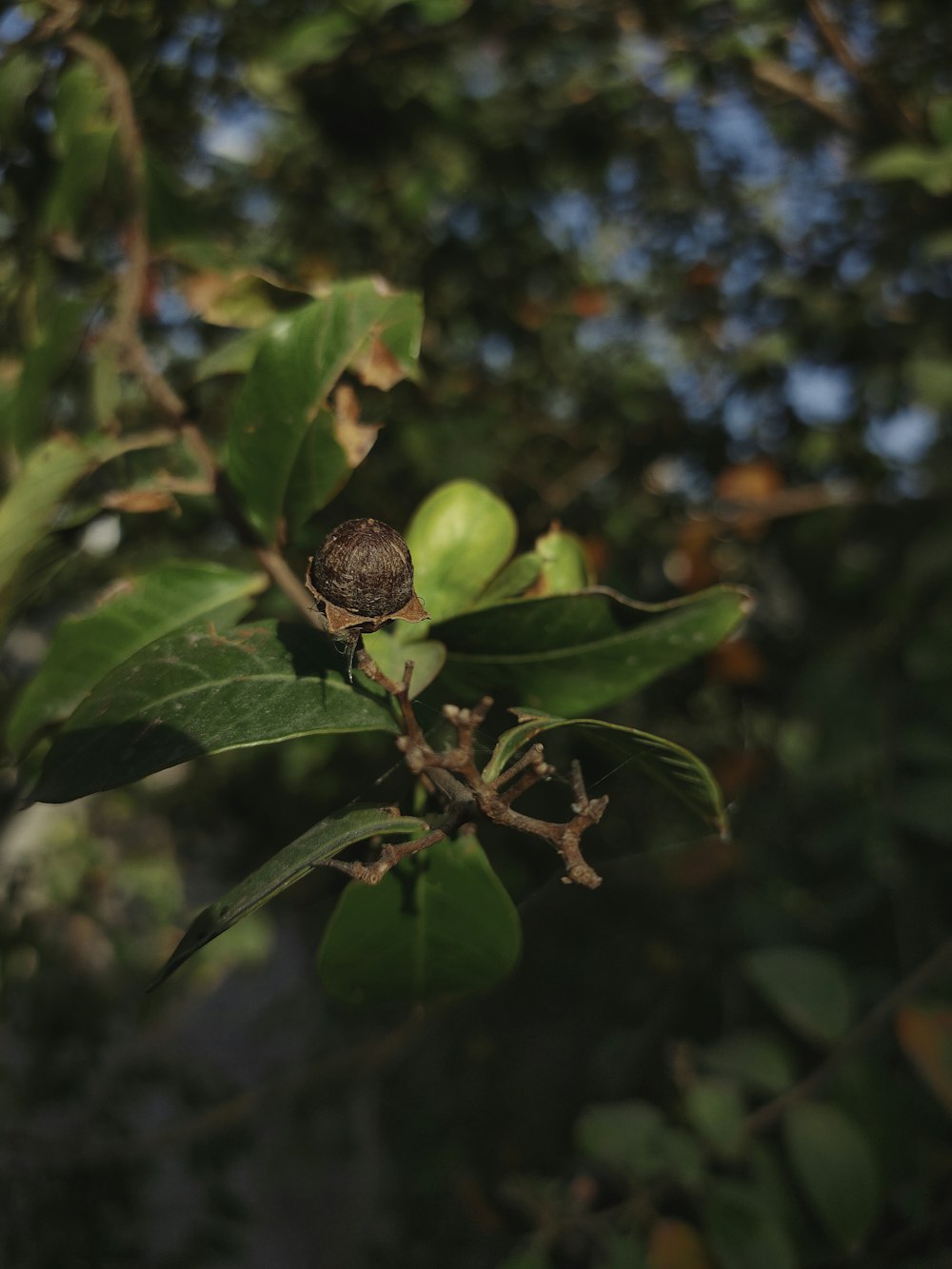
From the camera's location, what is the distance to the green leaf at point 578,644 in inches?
24.2

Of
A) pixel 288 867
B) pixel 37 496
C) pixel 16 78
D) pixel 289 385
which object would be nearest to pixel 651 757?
pixel 288 867

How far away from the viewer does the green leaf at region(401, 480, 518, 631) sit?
65cm

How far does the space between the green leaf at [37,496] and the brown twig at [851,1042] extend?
0.98 m

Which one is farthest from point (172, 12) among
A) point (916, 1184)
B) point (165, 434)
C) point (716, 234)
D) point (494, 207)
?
point (716, 234)

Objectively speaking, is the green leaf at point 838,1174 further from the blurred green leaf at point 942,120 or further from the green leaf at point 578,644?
the blurred green leaf at point 942,120

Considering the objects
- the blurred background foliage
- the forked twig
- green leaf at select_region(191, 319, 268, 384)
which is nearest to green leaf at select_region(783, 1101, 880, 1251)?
the blurred background foliage

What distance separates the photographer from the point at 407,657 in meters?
0.59

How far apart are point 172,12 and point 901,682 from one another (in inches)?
52.5

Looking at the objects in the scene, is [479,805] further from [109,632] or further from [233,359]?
[233,359]

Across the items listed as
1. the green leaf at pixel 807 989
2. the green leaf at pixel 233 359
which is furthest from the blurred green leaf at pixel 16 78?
the green leaf at pixel 807 989

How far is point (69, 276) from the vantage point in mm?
1142

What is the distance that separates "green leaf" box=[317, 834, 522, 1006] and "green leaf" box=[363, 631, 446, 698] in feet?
0.30

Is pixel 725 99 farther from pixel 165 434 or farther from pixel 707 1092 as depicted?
pixel 707 1092

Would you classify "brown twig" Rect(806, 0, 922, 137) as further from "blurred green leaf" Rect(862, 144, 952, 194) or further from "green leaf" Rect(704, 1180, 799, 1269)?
"green leaf" Rect(704, 1180, 799, 1269)
